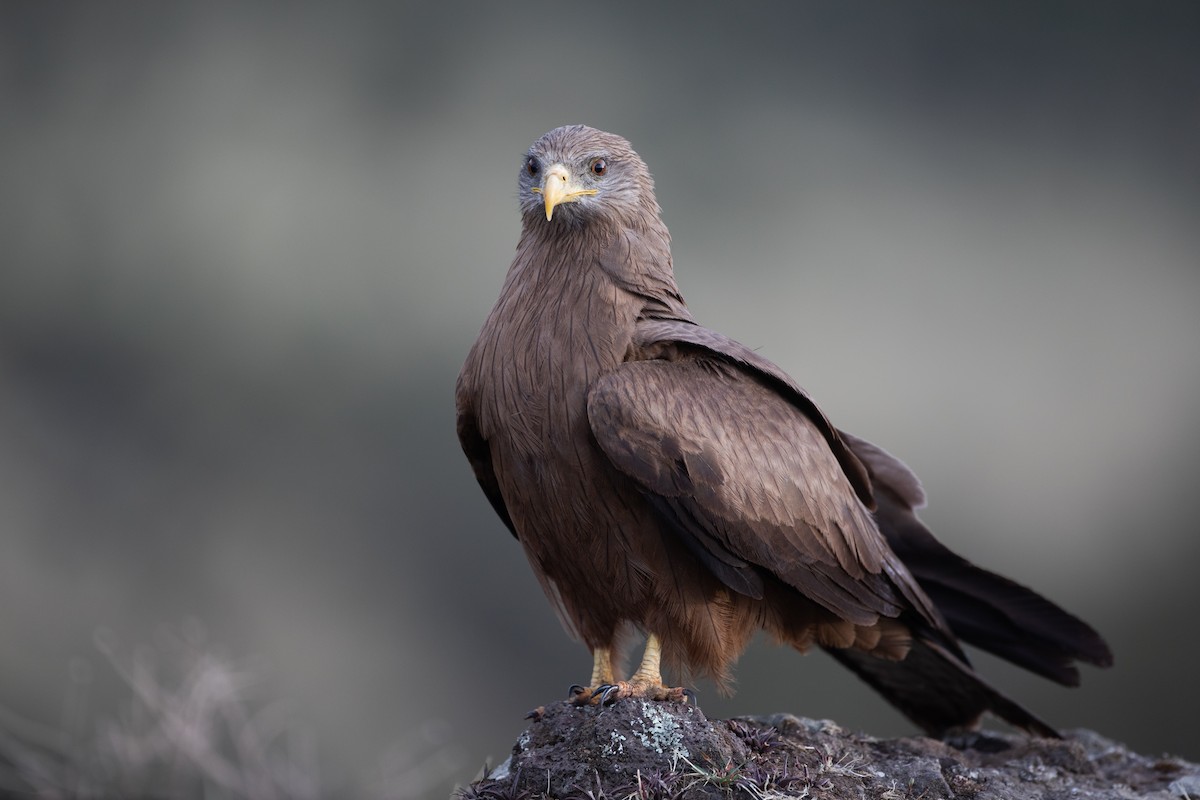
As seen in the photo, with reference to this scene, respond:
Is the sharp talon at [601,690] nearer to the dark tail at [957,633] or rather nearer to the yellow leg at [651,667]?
the yellow leg at [651,667]

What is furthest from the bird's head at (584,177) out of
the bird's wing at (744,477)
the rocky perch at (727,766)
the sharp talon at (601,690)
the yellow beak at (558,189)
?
the rocky perch at (727,766)

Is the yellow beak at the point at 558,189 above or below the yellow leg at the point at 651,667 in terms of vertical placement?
above

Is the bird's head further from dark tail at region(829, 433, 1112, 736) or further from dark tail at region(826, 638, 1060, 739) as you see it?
dark tail at region(826, 638, 1060, 739)

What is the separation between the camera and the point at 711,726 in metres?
3.04

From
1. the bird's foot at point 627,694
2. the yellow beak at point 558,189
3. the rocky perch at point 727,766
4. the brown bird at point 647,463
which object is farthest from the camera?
the yellow beak at point 558,189

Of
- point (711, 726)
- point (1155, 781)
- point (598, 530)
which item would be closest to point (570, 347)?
point (598, 530)

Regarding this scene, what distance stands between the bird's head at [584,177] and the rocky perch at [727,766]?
156 cm

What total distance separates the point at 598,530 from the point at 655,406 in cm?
41

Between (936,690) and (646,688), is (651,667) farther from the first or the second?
(936,690)

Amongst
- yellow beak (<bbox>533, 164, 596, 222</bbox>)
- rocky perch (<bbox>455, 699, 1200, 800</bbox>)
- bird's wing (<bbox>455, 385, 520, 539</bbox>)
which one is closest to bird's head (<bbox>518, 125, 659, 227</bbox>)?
yellow beak (<bbox>533, 164, 596, 222</bbox>)

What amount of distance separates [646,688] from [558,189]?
154 centimetres

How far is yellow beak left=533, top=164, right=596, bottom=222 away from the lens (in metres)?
3.50

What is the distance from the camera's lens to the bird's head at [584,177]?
3650 millimetres

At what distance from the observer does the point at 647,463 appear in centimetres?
320
